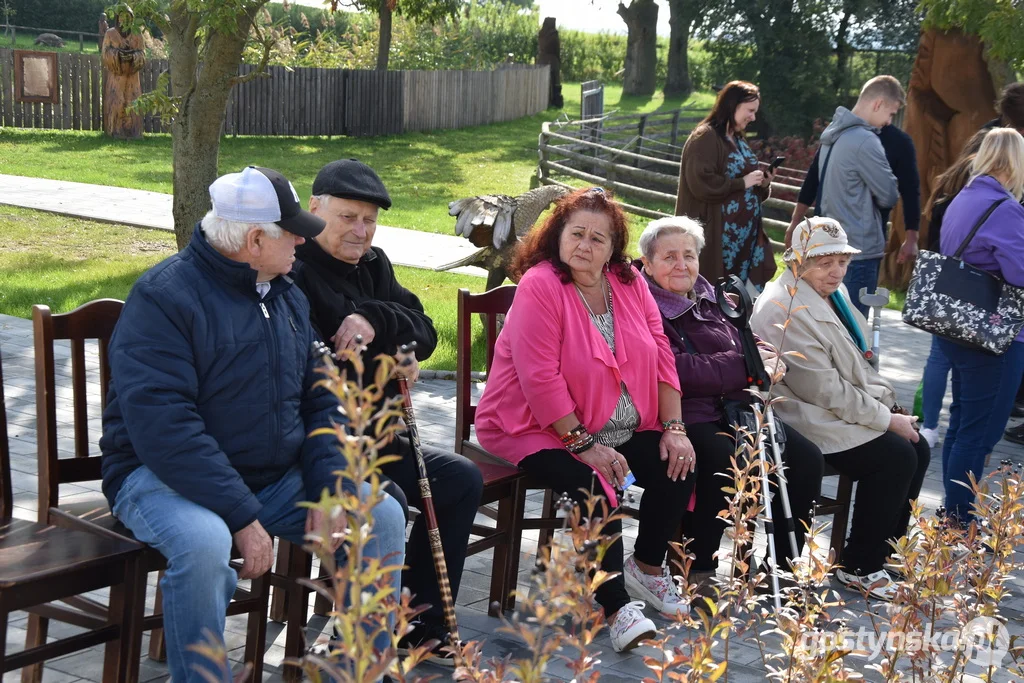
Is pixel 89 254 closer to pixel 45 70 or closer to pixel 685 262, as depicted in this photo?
pixel 685 262

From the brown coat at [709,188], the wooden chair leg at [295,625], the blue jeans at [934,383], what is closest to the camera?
the wooden chair leg at [295,625]

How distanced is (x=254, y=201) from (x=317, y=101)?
2101 centimetres

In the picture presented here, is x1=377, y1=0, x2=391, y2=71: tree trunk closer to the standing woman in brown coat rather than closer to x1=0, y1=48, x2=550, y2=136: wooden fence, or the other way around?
x1=0, y1=48, x2=550, y2=136: wooden fence

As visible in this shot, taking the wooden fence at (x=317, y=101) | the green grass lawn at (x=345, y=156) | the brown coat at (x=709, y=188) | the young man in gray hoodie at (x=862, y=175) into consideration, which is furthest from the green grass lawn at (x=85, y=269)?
the wooden fence at (x=317, y=101)

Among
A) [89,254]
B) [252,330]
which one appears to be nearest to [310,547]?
[252,330]

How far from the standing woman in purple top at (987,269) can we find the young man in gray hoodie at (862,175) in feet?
5.43

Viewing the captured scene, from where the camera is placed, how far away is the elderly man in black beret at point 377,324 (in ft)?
12.8

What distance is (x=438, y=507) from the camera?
12.8ft

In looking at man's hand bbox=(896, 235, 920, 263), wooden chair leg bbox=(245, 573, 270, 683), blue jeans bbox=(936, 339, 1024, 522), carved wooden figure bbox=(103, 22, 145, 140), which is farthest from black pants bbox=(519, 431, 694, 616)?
carved wooden figure bbox=(103, 22, 145, 140)

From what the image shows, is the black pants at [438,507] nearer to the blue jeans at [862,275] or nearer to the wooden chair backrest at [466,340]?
the wooden chair backrest at [466,340]

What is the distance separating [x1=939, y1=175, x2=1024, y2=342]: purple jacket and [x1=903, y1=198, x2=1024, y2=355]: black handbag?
3cm

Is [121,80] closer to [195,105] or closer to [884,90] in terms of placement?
[195,105]

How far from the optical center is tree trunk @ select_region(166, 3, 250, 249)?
9.39m

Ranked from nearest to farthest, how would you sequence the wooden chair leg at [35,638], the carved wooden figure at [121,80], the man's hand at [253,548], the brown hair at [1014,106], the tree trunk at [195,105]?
the man's hand at [253,548]
the wooden chair leg at [35,638]
the brown hair at [1014,106]
the tree trunk at [195,105]
the carved wooden figure at [121,80]
